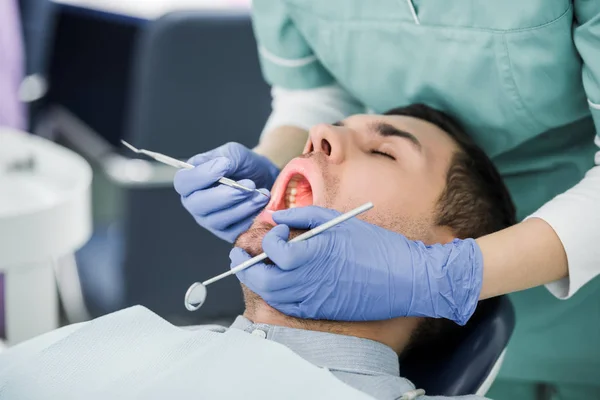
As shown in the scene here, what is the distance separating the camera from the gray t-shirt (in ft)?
3.66

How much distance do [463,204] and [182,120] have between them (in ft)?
3.62

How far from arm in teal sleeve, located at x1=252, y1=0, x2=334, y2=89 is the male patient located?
231 mm

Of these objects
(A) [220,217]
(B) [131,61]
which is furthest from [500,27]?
(B) [131,61]

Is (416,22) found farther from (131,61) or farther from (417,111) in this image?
(131,61)

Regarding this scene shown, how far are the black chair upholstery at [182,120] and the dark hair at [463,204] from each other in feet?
3.06

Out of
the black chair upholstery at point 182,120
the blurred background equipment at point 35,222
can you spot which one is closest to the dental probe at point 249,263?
the blurred background equipment at point 35,222

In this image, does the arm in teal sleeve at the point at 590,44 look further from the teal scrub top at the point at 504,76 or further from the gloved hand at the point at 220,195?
the gloved hand at the point at 220,195

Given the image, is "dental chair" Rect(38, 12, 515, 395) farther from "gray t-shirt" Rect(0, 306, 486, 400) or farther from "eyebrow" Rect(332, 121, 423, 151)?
"gray t-shirt" Rect(0, 306, 486, 400)

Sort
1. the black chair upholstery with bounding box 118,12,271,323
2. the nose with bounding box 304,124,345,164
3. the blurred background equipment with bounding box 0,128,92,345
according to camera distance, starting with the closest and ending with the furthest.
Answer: the nose with bounding box 304,124,345,164 → the blurred background equipment with bounding box 0,128,92,345 → the black chair upholstery with bounding box 118,12,271,323

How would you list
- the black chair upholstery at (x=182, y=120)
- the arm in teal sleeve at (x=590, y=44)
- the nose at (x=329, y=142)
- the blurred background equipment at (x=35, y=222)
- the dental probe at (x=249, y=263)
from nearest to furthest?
the dental probe at (x=249, y=263)
the arm in teal sleeve at (x=590, y=44)
the nose at (x=329, y=142)
the blurred background equipment at (x=35, y=222)
the black chair upholstery at (x=182, y=120)

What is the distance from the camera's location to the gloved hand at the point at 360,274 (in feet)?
3.77

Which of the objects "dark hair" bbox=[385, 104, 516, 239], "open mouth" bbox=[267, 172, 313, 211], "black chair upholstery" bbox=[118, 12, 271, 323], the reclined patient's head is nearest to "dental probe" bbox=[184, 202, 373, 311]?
the reclined patient's head

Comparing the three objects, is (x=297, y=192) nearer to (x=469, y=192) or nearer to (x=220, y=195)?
(x=220, y=195)

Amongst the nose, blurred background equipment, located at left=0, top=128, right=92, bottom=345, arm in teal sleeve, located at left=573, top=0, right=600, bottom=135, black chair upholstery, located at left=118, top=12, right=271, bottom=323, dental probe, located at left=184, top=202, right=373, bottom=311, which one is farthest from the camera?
black chair upholstery, located at left=118, top=12, right=271, bottom=323
